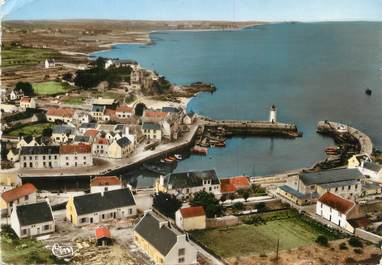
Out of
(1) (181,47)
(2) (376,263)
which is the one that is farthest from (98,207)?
(1) (181,47)

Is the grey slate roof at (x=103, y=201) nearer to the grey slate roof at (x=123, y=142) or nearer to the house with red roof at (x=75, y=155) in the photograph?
the house with red roof at (x=75, y=155)

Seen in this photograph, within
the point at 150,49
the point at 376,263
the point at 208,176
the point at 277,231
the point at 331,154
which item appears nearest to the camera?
the point at 376,263

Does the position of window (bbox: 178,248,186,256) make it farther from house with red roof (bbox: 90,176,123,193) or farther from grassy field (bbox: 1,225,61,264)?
house with red roof (bbox: 90,176,123,193)

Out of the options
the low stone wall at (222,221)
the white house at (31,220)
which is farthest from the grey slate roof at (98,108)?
the low stone wall at (222,221)

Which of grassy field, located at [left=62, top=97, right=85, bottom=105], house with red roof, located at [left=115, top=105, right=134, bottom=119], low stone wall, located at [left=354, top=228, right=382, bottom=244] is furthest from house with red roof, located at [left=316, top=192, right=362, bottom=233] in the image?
grassy field, located at [left=62, top=97, right=85, bottom=105]

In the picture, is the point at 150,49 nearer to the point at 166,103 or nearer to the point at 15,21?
the point at 166,103
